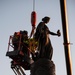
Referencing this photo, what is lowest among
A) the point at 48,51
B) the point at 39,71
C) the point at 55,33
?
the point at 39,71

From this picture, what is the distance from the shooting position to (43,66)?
812cm

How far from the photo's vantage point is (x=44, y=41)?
8797 millimetres

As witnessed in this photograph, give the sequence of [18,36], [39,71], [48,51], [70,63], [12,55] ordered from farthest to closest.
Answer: [18,36]
[12,55]
[48,51]
[39,71]
[70,63]

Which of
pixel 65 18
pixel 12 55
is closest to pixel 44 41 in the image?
pixel 65 18

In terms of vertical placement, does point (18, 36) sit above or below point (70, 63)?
above

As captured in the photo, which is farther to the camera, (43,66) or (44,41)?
(44,41)

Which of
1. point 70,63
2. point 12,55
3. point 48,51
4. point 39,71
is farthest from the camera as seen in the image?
point 12,55

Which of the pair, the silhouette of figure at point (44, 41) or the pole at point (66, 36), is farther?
the silhouette of figure at point (44, 41)

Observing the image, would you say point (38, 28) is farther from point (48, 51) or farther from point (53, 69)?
point (53, 69)

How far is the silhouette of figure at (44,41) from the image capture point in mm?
8688

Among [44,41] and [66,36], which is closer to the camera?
[66,36]

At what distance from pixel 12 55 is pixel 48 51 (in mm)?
3347

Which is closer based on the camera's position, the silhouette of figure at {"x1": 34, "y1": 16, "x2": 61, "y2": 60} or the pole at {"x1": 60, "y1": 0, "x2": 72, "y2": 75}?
the pole at {"x1": 60, "y1": 0, "x2": 72, "y2": 75}

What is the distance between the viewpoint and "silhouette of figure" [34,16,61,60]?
869cm
